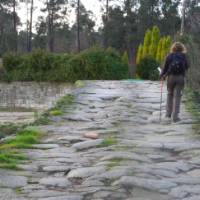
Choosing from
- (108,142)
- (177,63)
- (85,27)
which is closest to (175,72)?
(177,63)

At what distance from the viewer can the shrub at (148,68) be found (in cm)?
2859

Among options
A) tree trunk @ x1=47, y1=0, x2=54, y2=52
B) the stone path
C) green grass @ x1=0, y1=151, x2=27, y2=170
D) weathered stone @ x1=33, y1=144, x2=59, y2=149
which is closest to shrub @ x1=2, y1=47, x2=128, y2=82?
the stone path

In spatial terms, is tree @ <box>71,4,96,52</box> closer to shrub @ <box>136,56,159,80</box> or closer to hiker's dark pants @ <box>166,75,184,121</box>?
shrub @ <box>136,56,159,80</box>

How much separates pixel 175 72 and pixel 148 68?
18.6m

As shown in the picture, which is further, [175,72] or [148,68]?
[148,68]

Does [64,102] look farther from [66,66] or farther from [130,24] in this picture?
[130,24]

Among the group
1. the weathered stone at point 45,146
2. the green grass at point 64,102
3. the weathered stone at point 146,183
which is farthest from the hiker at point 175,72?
the weathered stone at point 146,183

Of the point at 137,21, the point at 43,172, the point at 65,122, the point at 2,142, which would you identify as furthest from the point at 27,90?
the point at 137,21

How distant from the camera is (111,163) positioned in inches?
240

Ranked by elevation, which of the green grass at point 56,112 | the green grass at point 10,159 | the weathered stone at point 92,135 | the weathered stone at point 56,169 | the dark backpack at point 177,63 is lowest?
the weathered stone at point 56,169

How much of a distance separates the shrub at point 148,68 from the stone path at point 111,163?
18241 millimetres

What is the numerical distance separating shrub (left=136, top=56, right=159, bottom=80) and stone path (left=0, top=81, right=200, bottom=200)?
18241mm

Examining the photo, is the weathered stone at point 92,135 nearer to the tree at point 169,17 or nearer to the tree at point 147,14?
the tree at point 147,14

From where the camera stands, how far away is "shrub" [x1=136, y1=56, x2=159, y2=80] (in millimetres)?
28594
